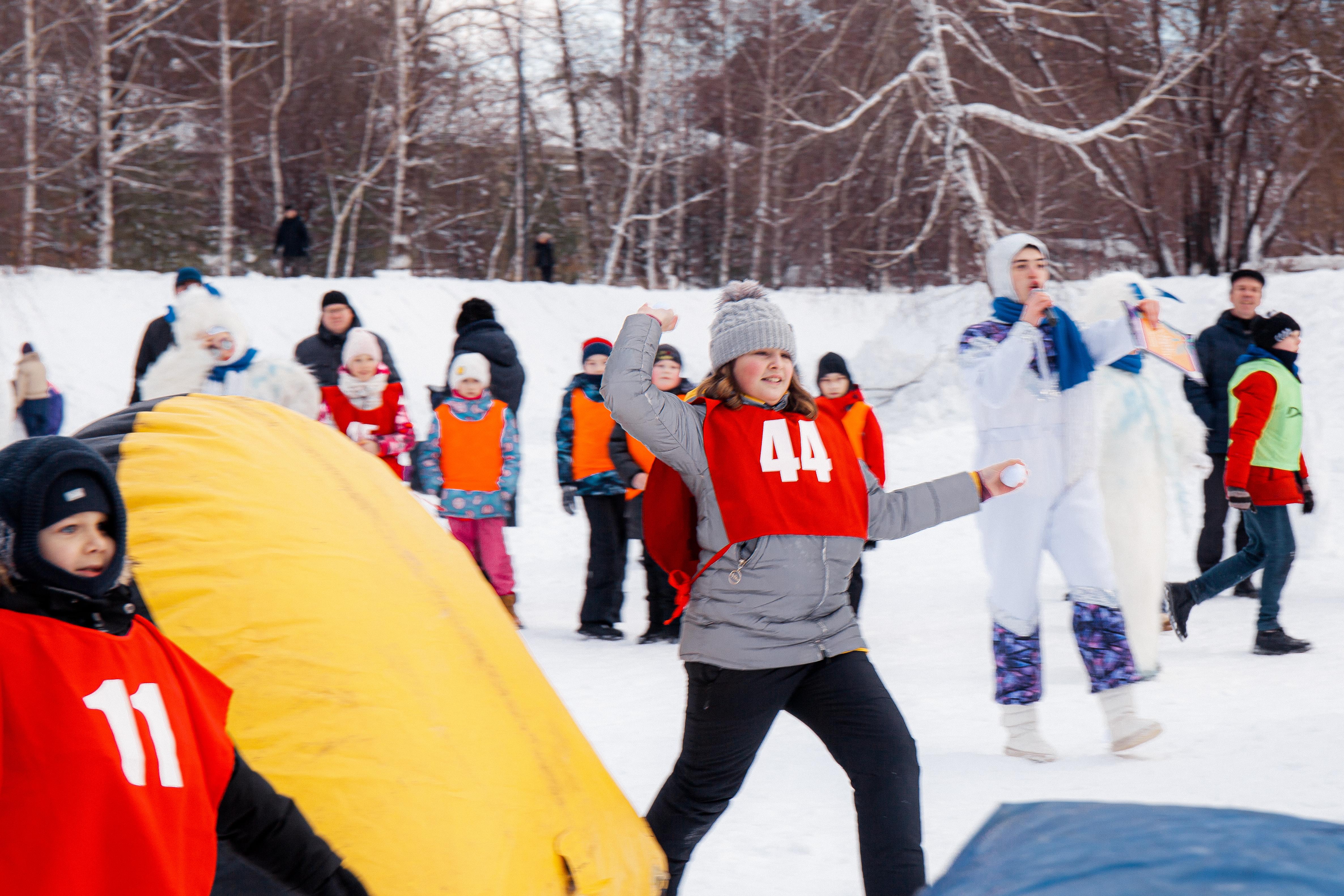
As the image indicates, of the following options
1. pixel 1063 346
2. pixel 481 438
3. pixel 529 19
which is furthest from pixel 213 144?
pixel 1063 346

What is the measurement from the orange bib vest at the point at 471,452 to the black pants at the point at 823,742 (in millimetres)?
4076

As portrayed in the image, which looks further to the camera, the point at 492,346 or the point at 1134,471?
the point at 492,346

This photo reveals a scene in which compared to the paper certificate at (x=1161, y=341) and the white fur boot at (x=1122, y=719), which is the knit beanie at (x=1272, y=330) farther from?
the white fur boot at (x=1122, y=719)

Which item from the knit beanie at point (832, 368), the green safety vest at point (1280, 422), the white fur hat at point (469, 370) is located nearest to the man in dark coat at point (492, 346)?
the white fur hat at point (469, 370)

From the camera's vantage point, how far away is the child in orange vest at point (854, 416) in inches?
262

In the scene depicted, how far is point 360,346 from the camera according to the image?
6582mm

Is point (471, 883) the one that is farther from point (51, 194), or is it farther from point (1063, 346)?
point (51, 194)

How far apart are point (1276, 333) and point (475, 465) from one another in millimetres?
4259

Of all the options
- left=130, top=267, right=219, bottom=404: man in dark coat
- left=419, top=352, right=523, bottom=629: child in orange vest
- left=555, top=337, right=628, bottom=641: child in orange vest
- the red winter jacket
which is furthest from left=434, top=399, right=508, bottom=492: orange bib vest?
the red winter jacket

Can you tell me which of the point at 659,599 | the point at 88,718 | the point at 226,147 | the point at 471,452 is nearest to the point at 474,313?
the point at 471,452

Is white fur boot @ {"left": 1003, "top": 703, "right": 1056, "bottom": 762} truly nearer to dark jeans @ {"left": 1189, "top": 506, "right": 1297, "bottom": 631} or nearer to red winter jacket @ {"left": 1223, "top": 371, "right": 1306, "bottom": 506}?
dark jeans @ {"left": 1189, "top": 506, "right": 1297, "bottom": 631}

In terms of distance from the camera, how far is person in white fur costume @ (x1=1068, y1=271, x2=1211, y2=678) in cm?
514

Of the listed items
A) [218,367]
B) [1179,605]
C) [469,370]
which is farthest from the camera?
[469,370]

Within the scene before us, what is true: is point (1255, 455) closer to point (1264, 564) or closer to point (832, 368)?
point (1264, 564)
